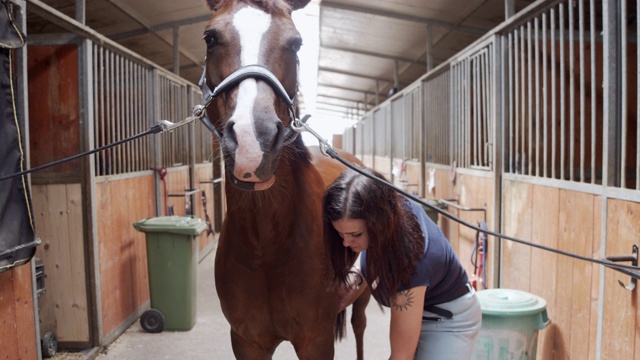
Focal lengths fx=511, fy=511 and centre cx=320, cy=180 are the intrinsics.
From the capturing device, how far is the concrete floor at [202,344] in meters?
3.55

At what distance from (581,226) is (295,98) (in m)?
1.48

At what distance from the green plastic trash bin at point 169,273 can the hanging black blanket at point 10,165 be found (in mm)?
1676

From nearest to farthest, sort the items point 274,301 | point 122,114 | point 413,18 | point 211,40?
point 211,40 < point 274,301 < point 122,114 < point 413,18

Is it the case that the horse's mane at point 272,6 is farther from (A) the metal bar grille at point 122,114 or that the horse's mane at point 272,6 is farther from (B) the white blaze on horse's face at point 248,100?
(A) the metal bar grille at point 122,114

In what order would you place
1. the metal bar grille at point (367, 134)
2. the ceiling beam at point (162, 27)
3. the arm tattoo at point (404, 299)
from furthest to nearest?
the metal bar grille at point (367, 134), the ceiling beam at point (162, 27), the arm tattoo at point (404, 299)

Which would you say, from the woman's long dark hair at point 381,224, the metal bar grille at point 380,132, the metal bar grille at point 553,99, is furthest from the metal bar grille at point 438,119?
the metal bar grille at point 380,132

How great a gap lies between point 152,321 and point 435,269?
3.07 metres

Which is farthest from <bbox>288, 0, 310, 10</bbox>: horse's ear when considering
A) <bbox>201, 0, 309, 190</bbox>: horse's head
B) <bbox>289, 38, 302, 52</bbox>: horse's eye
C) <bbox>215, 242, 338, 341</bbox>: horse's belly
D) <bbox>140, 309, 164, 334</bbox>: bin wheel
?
<bbox>140, 309, 164, 334</bbox>: bin wheel

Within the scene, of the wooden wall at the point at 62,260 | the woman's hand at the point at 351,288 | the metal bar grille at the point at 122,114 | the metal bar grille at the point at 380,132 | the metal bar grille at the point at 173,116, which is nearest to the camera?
the woman's hand at the point at 351,288

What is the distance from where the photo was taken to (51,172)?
3.42 m

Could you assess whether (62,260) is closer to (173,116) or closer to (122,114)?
(122,114)

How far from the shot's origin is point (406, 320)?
1.50m

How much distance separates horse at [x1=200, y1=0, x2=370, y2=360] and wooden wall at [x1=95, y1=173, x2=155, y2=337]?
6.67ft

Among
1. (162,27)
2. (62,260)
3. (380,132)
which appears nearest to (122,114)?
(62,260)
